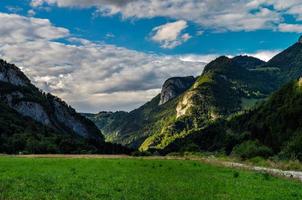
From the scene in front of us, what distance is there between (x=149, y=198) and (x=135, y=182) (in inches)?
412

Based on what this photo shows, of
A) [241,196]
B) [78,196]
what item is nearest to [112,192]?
[78,196]

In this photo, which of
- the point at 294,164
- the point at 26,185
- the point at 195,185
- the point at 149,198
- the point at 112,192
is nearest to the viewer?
the point at 149,198

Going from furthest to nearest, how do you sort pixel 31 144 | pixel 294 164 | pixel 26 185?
pixel 31 144, pixel 294 164, pixel 26 185

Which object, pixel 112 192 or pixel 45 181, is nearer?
pixel 112 192

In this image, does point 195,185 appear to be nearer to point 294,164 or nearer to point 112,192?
point 112,192

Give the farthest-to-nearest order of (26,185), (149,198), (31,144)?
(31,144), (26,185), (149,198)

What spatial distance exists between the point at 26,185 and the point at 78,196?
6.80m

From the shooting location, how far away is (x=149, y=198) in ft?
90.7

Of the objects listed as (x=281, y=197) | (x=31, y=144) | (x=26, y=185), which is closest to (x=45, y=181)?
(x=26, y=185)

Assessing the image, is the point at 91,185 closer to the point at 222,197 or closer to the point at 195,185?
the point at 195,185

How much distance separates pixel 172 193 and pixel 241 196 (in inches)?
195

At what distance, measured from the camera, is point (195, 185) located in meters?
36.0

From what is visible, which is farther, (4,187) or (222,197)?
(4,187)

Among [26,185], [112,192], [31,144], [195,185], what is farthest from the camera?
[31,144]
